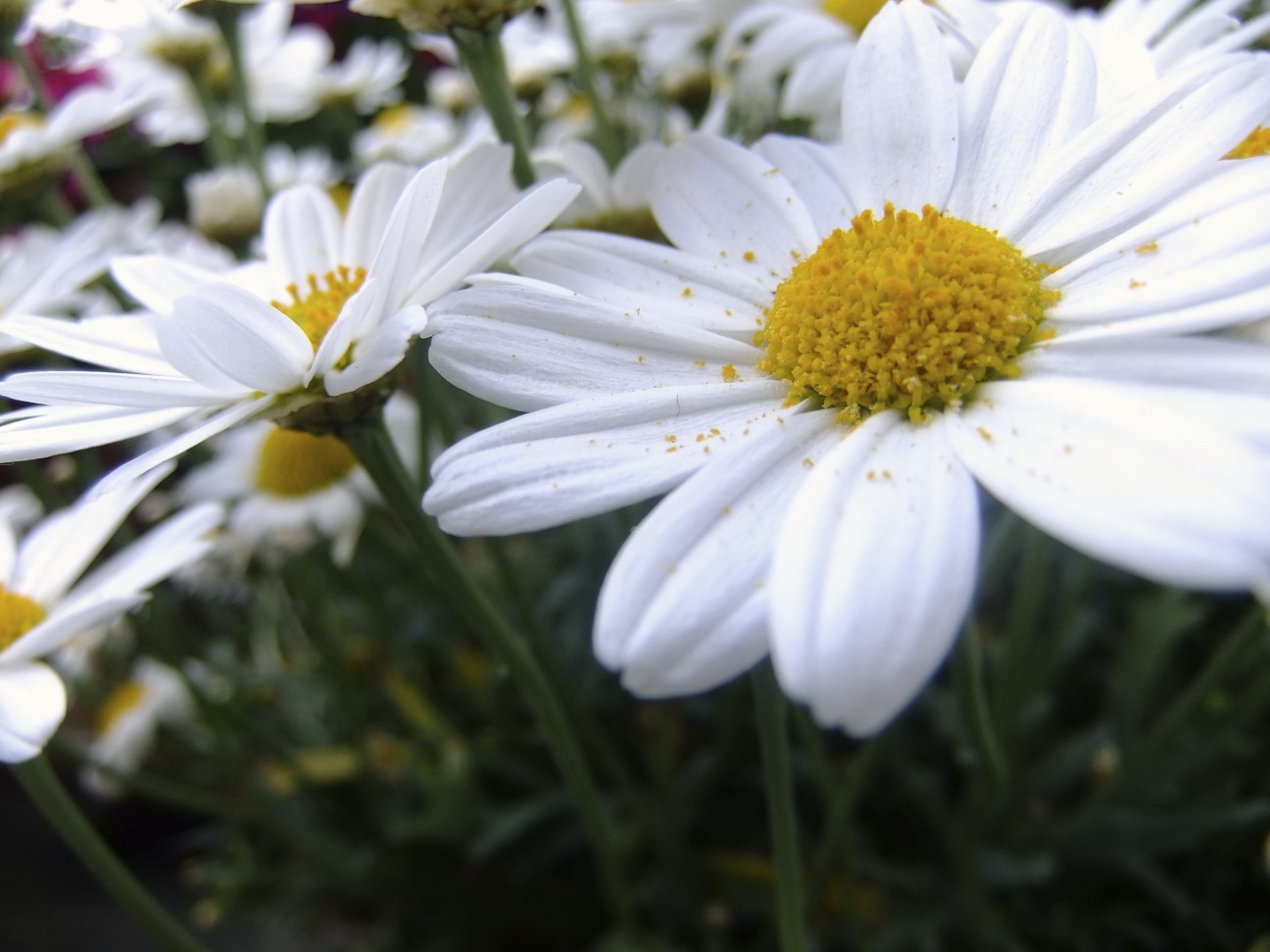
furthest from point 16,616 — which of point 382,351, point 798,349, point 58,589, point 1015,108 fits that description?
point 1015,108

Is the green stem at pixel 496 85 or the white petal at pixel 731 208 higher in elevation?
the green stem at pixel 496 85

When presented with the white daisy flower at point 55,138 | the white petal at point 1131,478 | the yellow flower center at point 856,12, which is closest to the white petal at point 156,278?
the white daisy flower at point 55,138

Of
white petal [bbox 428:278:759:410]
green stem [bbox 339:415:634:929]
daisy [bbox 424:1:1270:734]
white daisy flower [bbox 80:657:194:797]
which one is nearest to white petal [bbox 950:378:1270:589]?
daisy [bbox 424:1:1270:734]

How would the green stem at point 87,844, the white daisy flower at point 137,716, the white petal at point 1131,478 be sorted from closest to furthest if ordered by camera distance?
1. the white petal at point 1131,478
2. the green stem at point 87,844
3. the white daisy flower at point 137,716

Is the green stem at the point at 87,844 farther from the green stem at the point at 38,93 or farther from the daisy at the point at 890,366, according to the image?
the green stem at the point at 38,93

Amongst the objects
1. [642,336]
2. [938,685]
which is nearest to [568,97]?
[938,685]

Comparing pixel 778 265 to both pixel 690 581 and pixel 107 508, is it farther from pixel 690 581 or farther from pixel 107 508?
pixel 107 508
